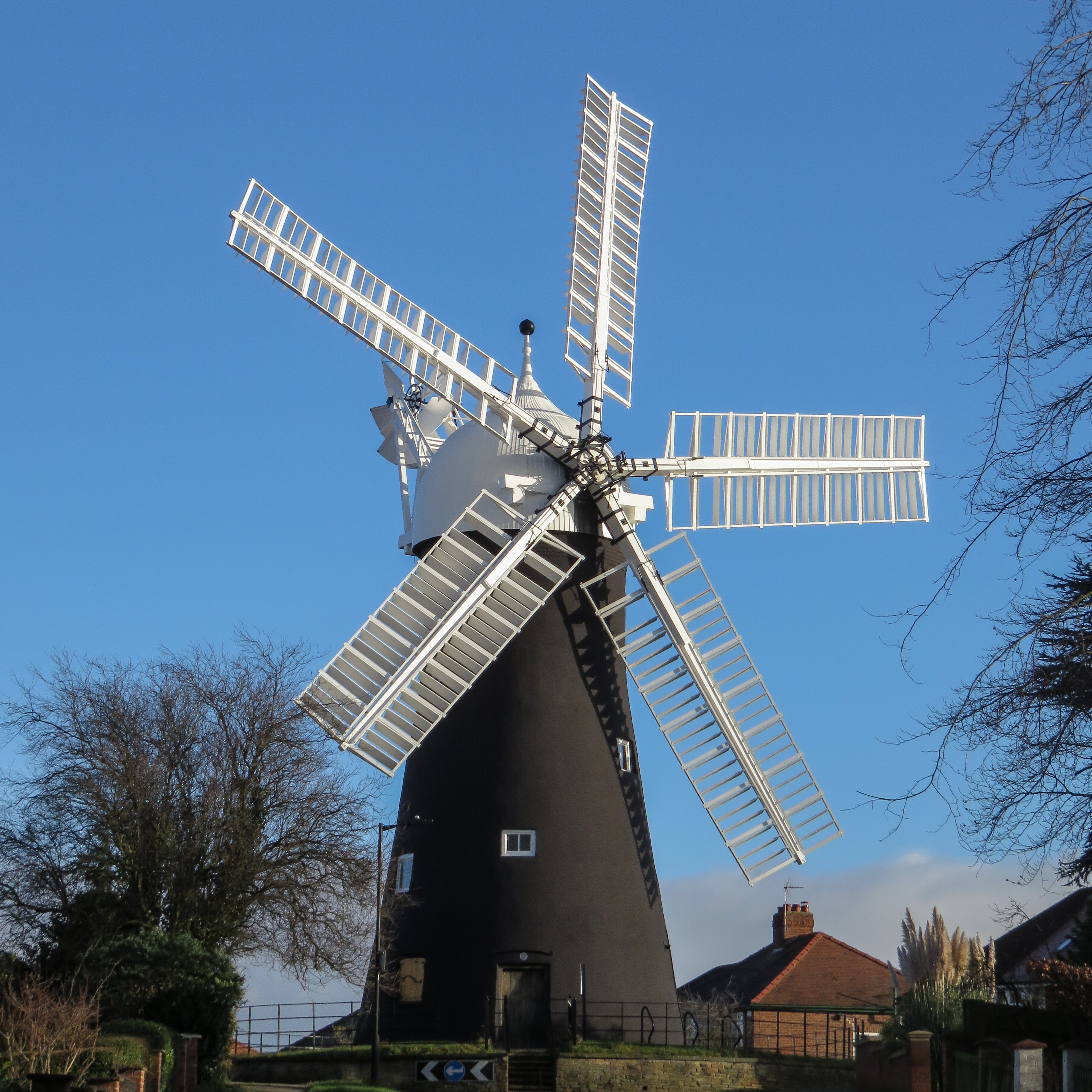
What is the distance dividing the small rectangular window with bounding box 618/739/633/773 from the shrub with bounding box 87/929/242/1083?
7388 mm

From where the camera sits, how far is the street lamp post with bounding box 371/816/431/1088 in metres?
21.8

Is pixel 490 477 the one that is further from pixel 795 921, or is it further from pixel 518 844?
pixel 795 921

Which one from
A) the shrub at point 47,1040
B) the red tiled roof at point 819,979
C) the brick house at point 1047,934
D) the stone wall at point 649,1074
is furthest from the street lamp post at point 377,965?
the red tiled roof at point 819,979

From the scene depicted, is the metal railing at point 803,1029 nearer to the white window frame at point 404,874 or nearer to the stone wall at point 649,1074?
the stone wall at point 649,1074

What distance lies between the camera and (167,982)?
1875 cm

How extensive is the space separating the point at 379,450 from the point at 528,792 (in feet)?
25.4

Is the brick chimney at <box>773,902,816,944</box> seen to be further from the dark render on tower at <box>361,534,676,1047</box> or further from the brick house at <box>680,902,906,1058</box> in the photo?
the dark render on tower at <box>361,534,676,1047</box>

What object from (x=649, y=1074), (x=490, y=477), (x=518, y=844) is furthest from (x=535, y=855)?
(x=490, y=477)

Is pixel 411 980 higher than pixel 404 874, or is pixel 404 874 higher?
pixel 404 874

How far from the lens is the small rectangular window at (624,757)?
78.5ft

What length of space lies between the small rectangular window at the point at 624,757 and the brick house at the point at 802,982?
12.6 meters

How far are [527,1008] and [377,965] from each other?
94.3 inches

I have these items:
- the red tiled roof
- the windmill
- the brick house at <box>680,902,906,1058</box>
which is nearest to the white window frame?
the windmill

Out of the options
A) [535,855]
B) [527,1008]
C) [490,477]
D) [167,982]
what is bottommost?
[527,1008]
